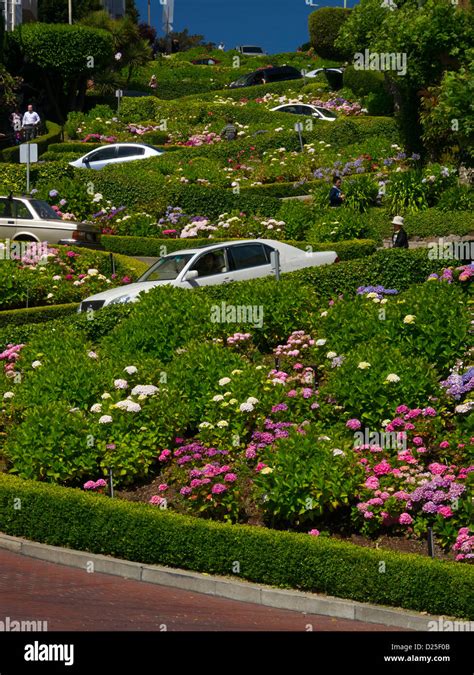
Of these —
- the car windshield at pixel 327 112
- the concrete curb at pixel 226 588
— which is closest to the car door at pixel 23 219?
the concrete curb at pixel 226 588

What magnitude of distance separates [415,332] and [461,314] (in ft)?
2.07

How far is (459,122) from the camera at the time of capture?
72.9ft

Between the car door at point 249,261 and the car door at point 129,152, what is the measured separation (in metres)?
17.7

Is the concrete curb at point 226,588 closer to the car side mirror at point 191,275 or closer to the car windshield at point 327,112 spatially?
the car side mirror at point 191,275

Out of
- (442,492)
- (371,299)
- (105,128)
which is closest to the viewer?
(442,492)

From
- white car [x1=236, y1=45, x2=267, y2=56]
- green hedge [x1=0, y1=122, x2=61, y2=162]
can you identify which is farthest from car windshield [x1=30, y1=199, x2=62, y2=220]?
white car [x1=236, y1=45, x2=267, y2=56]

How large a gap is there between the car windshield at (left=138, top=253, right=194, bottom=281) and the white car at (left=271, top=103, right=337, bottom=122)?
24501 millimetres

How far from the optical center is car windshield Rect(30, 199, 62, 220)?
29219mm

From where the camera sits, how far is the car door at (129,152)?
4059cm

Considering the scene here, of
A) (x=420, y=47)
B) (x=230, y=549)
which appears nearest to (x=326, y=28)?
(x=420, y=47)

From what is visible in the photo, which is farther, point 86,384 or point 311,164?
point 311,164
